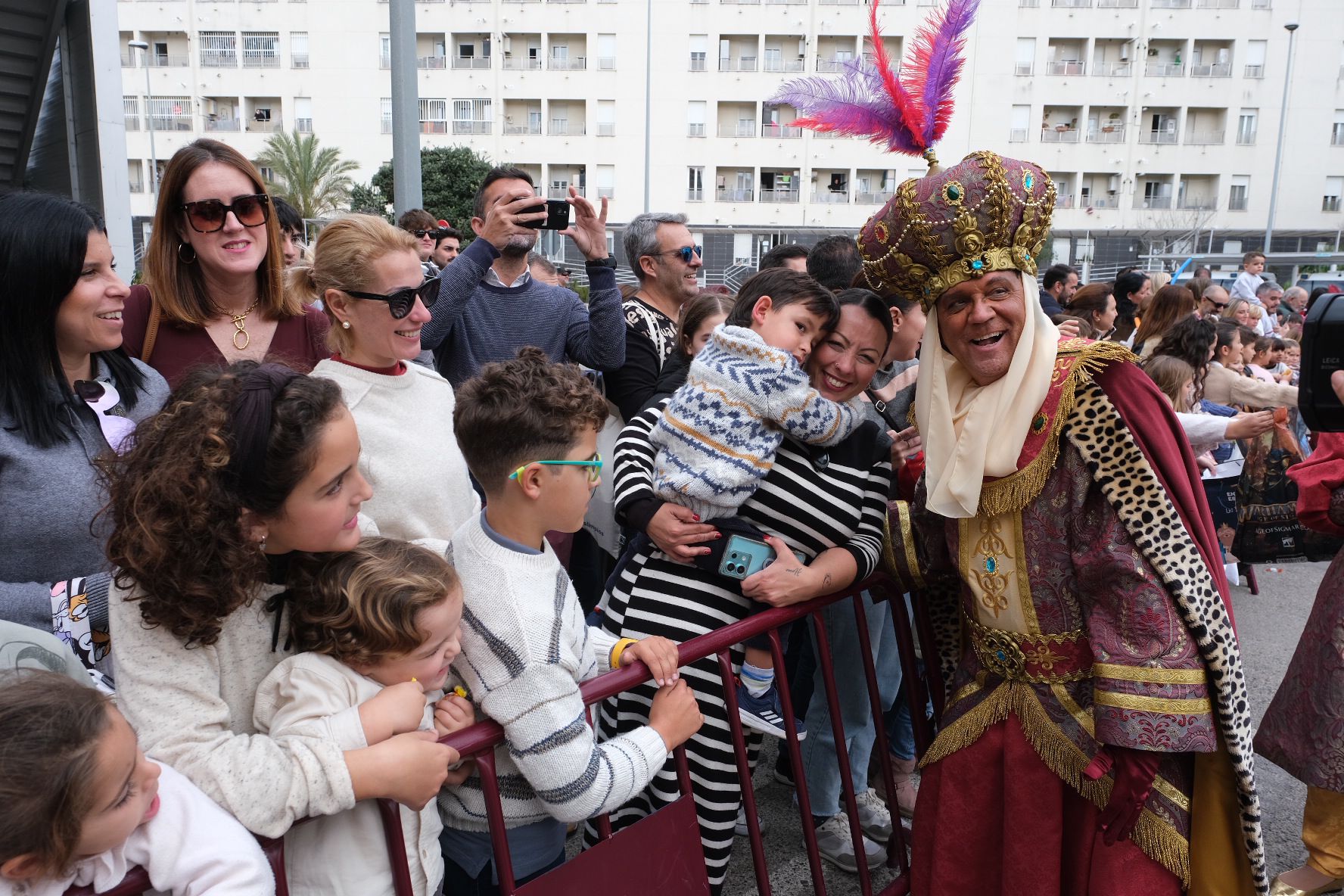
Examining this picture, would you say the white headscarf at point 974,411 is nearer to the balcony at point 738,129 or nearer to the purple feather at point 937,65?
the purple feather at point 937,65

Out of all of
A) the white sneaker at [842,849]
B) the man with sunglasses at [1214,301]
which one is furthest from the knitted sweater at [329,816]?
the man with sunglasses at [1214,301]

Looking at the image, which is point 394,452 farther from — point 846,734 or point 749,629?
point 846,734

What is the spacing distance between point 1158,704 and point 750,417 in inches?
44.6

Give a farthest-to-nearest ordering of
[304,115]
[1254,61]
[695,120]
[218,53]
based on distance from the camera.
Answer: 1. [304,115]
2. [218,53]
3. [695,120]
4. [1254,61]

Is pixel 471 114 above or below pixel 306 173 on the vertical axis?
above

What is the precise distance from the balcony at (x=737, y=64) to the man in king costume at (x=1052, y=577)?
4098 cm

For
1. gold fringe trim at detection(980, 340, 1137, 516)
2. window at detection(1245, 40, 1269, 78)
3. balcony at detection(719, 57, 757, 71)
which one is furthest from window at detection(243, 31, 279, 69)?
gold fringe trim at detection(980, 340, 1137, 516)

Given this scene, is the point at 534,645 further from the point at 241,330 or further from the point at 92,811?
the point at 241,330

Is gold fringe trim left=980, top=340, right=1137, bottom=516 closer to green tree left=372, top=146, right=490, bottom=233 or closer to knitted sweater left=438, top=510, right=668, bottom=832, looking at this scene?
knitted sweater left=438, top=510, right=668, bottom=832

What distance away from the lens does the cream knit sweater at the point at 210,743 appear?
1.41 m

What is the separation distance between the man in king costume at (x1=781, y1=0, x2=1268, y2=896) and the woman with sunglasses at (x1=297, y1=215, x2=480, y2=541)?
1223 mm

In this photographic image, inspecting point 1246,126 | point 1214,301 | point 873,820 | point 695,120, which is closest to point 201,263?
point 873,820

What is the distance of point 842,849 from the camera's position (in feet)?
10.6

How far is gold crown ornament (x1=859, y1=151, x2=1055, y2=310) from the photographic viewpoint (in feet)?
6.99
